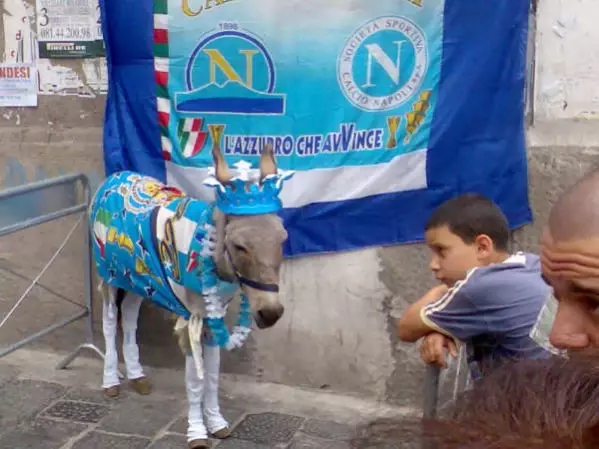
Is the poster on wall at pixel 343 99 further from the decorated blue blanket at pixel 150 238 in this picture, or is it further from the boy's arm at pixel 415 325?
the boy's arm at pixel 415 325

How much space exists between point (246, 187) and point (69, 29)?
1.90 m

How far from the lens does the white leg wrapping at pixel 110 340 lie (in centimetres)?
505

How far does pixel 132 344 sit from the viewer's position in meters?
5.09

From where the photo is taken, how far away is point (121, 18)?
489 cm

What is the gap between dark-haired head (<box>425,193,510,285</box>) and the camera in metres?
2.96

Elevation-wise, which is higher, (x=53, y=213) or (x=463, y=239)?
(x=463, y=239)

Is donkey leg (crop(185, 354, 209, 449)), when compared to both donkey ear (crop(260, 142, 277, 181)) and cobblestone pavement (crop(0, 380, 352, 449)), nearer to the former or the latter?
cobblestone pavement (crop(0, 380, 352, 449))

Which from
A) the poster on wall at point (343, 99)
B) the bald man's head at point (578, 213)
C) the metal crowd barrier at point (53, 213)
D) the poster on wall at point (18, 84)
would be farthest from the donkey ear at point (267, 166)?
the bald man's head at point (578, 213)

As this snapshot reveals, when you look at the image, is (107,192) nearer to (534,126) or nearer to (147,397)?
(147,397)

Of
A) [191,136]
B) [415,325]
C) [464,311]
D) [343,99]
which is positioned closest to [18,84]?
[191,136]

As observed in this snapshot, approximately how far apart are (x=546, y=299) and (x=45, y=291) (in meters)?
3.83

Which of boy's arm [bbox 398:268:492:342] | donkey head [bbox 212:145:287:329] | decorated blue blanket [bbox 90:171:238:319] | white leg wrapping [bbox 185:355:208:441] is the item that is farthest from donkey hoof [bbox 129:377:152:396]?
boy's arm [bbox 398:268:492:342]

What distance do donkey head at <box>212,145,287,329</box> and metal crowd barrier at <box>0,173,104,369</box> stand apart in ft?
4.47

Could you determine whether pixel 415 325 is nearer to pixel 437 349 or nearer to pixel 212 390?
pixel 437 349
